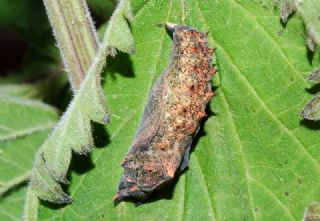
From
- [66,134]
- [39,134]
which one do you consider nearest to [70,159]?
[66,134]

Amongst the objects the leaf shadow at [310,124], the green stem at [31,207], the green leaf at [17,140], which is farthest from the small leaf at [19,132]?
the leaf shadow at [310,124]

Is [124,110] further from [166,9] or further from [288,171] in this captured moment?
[288,171]

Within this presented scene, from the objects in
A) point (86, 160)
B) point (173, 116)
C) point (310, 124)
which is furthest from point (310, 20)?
point (86, 160)

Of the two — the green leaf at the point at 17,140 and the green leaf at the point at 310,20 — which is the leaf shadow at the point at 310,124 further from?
the green leaf at the point at 17,140

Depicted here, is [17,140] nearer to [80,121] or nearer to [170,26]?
[80,121]

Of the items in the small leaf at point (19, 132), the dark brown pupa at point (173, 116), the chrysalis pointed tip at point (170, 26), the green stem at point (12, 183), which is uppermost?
the chrysalis pointed tip at point (170, 26)

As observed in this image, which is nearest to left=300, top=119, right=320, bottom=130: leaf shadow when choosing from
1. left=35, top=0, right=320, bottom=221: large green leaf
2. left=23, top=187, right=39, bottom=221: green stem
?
left=35, top=0, right=320, bottom=221: large green leaf

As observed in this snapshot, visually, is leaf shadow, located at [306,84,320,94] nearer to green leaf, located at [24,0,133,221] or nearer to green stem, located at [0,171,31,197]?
green leaf, located at [24,0,133,221]
